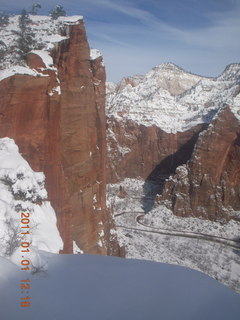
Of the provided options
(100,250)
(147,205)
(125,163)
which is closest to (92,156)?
(100,250)

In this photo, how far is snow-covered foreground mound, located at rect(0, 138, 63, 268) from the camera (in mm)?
11901

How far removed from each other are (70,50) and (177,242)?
2569 centimetres

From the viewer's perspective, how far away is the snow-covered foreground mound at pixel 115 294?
640 centimetres

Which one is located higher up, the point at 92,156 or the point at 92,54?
the point at 92,54

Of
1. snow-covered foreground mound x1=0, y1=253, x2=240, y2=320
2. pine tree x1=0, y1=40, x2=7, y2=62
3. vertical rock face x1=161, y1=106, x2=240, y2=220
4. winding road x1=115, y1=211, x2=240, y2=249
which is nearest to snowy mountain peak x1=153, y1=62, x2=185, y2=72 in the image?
vertical rock face x1=161, y1=106, x2=240, y2=220

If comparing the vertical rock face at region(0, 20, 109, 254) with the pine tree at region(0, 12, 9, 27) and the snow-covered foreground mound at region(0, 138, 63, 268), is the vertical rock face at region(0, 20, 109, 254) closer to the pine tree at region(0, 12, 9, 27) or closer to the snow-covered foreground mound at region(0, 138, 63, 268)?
the snow-covered foreground mound at region(0, 138, 63, 268)

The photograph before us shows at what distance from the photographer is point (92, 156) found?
2497 cm

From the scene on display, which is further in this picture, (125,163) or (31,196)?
(125,163)

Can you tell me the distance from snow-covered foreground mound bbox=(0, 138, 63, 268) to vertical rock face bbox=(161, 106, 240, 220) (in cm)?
3272

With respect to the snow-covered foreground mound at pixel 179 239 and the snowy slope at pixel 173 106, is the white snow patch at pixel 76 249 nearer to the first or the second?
the snow-covered foreground mound at pixel 179 239

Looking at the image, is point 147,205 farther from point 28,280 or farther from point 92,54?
point 28,280

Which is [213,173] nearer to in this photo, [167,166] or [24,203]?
[167,166]

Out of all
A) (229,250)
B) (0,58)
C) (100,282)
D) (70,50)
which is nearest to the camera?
(100,282)

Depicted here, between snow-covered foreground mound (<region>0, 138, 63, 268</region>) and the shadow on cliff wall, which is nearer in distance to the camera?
snow-covered foreground mound (<region>0, 138, 63, 268</region>)
